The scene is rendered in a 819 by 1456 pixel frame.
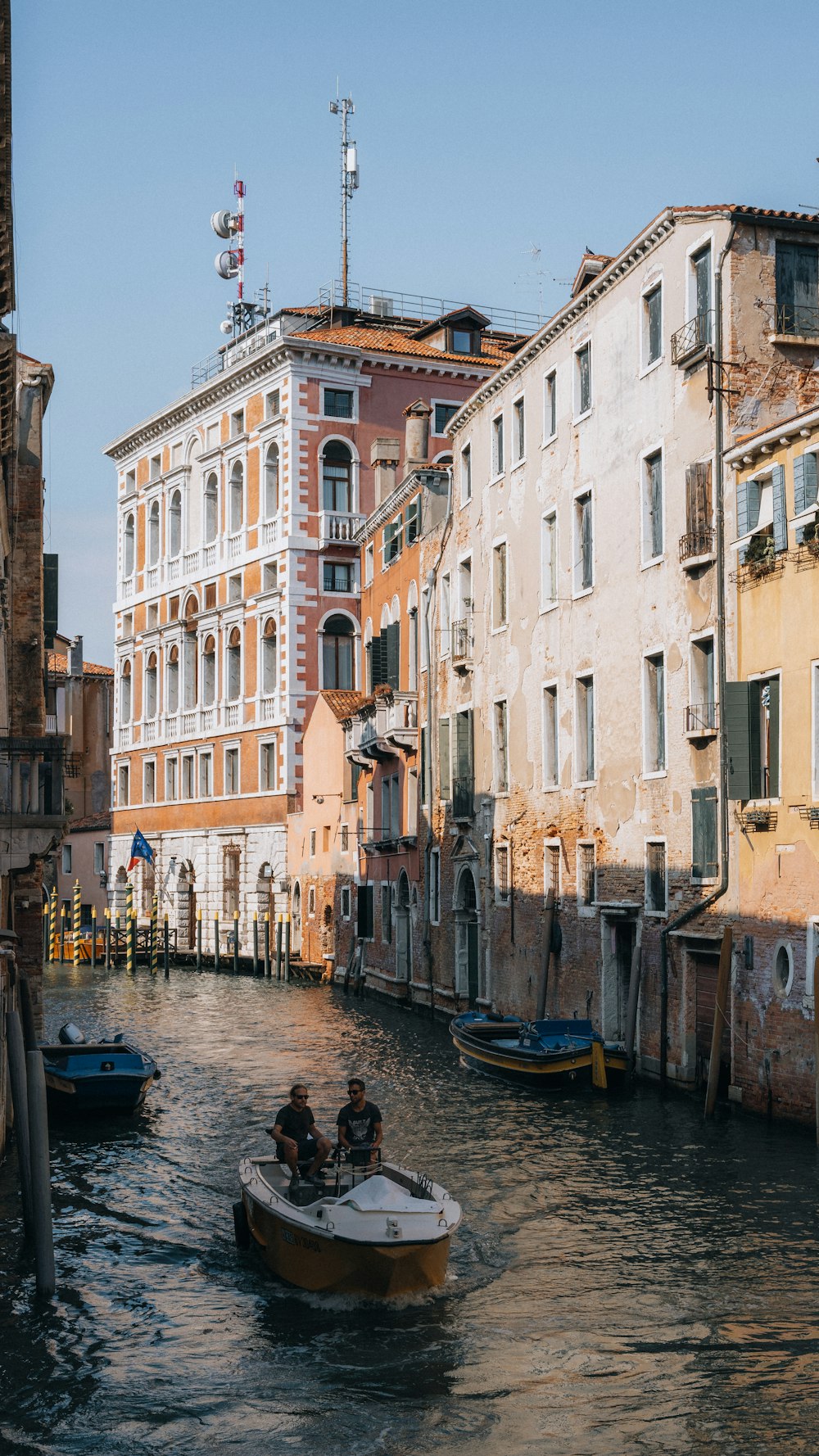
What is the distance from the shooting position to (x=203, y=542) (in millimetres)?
57625

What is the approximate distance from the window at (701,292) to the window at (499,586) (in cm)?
949

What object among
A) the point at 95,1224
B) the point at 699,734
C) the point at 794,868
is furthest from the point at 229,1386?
the point at 699,734

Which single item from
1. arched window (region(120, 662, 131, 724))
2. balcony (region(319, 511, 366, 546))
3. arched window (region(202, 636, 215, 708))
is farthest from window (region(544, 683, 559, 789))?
arched window (region(120, 662, 131, 724))

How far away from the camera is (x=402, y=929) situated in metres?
40.1

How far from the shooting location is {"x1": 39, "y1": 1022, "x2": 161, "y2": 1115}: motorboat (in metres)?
21.9

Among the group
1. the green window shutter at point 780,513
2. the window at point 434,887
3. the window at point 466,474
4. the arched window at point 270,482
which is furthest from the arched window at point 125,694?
the green window shutter at point 780,513

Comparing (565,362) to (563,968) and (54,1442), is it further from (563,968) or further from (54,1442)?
(54,1442)

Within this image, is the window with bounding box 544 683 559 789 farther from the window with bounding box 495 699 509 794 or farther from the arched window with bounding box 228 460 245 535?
the arched window with bounding box 228 460 245 535

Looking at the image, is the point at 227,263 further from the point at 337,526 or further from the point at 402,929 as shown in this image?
the point at 402,929

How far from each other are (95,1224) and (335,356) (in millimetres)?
38655

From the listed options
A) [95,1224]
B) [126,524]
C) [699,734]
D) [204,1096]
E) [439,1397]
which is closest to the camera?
[439,1397]

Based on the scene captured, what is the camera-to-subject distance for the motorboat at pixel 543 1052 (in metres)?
23.7

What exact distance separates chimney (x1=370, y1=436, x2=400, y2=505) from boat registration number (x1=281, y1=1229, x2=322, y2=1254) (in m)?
36.6

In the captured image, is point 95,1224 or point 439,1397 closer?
point 439,1397
